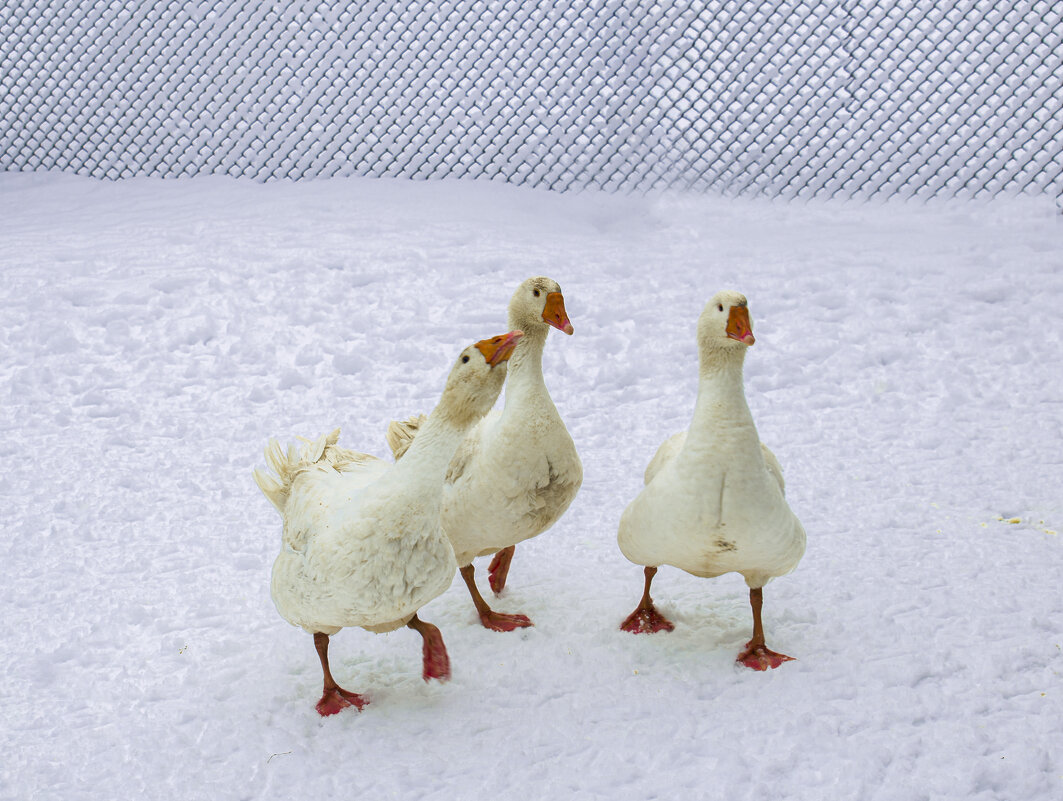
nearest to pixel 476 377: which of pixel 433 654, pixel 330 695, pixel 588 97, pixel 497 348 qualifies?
pixel 497 348

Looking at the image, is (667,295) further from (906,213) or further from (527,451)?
(527,451)

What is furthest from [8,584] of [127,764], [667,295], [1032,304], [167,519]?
[1032,304]

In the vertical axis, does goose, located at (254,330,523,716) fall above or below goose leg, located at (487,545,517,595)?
above

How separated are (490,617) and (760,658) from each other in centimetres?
90

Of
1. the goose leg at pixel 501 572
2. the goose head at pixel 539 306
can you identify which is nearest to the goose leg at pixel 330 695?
the goose leg at pixel 501 572

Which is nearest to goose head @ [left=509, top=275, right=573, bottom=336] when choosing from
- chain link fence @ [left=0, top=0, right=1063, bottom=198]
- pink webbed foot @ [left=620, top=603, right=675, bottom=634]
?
pink webbed foot @ [left=620, top=603, right=675, bottom=634]

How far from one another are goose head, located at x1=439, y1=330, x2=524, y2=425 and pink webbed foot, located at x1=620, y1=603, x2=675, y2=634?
3.50ft

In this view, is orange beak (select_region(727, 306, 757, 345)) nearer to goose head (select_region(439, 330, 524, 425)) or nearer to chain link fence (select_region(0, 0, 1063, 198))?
goose head (select_region(439, 330, 524, 425))

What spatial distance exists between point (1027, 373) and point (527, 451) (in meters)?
3.17

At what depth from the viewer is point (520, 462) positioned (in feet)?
10.1

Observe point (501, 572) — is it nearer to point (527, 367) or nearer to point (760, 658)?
point (527, 367)

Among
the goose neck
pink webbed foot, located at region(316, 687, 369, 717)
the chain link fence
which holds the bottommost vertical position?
pink webbed foot, located at region(316, 687, 369, 717)

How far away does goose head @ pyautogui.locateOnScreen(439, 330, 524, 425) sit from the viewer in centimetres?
259

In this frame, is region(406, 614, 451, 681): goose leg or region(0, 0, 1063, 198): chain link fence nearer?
region(406, 614, 451, 681): goose leg
